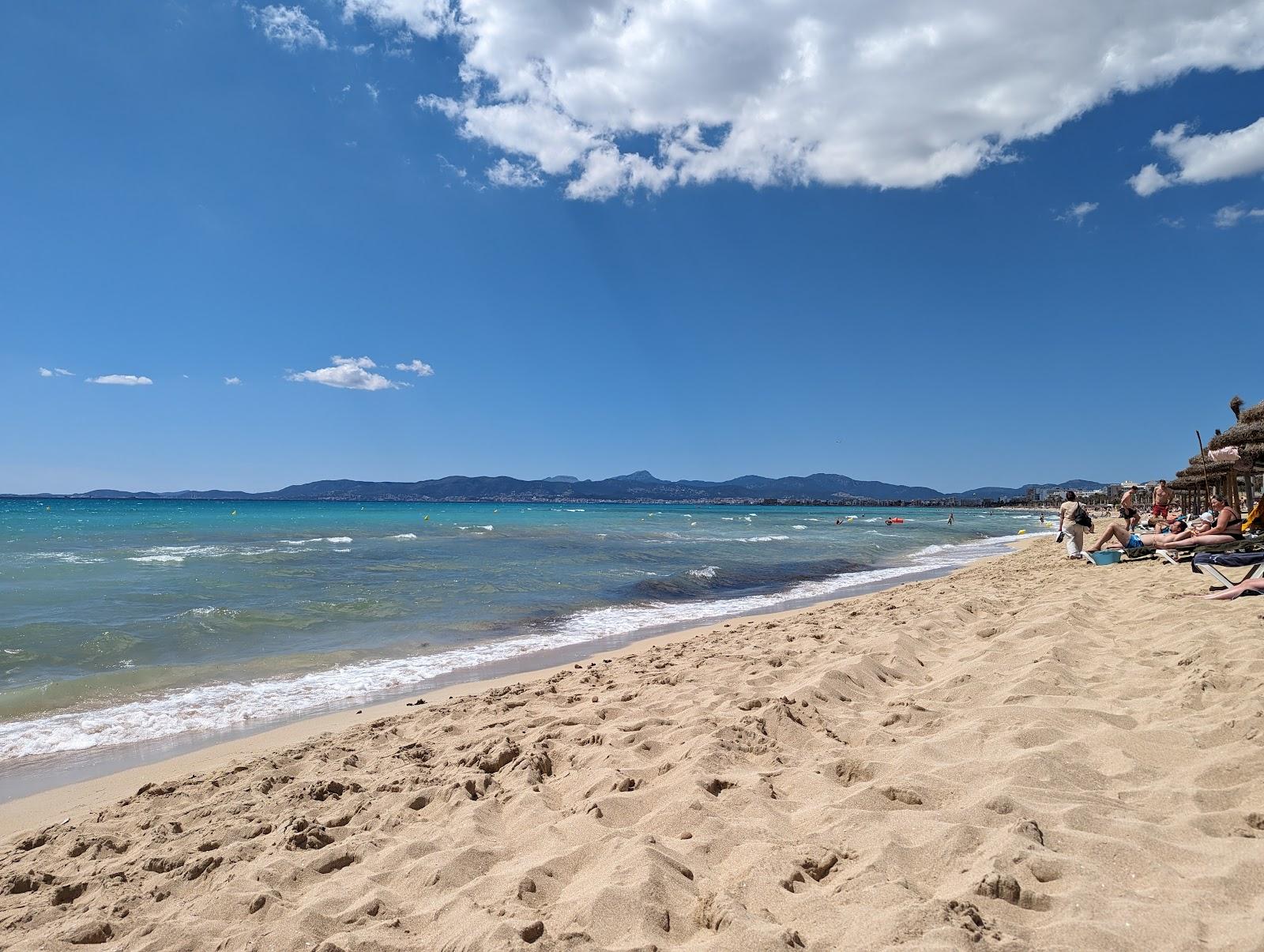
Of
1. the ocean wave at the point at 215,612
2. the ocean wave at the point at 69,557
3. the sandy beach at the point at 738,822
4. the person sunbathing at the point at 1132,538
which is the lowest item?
the ocean wave at the point at 215,612

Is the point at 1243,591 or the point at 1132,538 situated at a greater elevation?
the point at 1132,538

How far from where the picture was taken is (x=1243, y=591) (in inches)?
255

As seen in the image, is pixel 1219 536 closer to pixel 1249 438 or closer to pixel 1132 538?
pixel 1132 538

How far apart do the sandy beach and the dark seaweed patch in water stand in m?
9.64

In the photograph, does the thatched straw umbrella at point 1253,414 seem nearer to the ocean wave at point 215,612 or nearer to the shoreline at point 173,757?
the shoreline at point 173,757

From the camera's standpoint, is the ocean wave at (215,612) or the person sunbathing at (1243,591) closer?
the person sunbathing at (1243,591)

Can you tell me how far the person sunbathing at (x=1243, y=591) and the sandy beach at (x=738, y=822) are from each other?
1092 mm

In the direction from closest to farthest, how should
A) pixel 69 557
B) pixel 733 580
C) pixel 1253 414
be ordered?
pixel 1253 414
pixel 733 580
pixel 69 557

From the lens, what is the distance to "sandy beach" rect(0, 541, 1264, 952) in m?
2.28

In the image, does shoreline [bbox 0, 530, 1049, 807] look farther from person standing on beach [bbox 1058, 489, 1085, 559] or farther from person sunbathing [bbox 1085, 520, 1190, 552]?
person standing on beach [bbox 1058, 489, 1085, 559]

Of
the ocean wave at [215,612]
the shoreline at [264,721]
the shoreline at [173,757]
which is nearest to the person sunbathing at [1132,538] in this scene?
the shoreline at [264,721]

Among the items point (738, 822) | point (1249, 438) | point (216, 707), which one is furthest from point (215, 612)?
point (1249, 438)

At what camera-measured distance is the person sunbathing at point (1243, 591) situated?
6422 mm

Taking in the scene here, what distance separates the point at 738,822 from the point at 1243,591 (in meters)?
6.60
